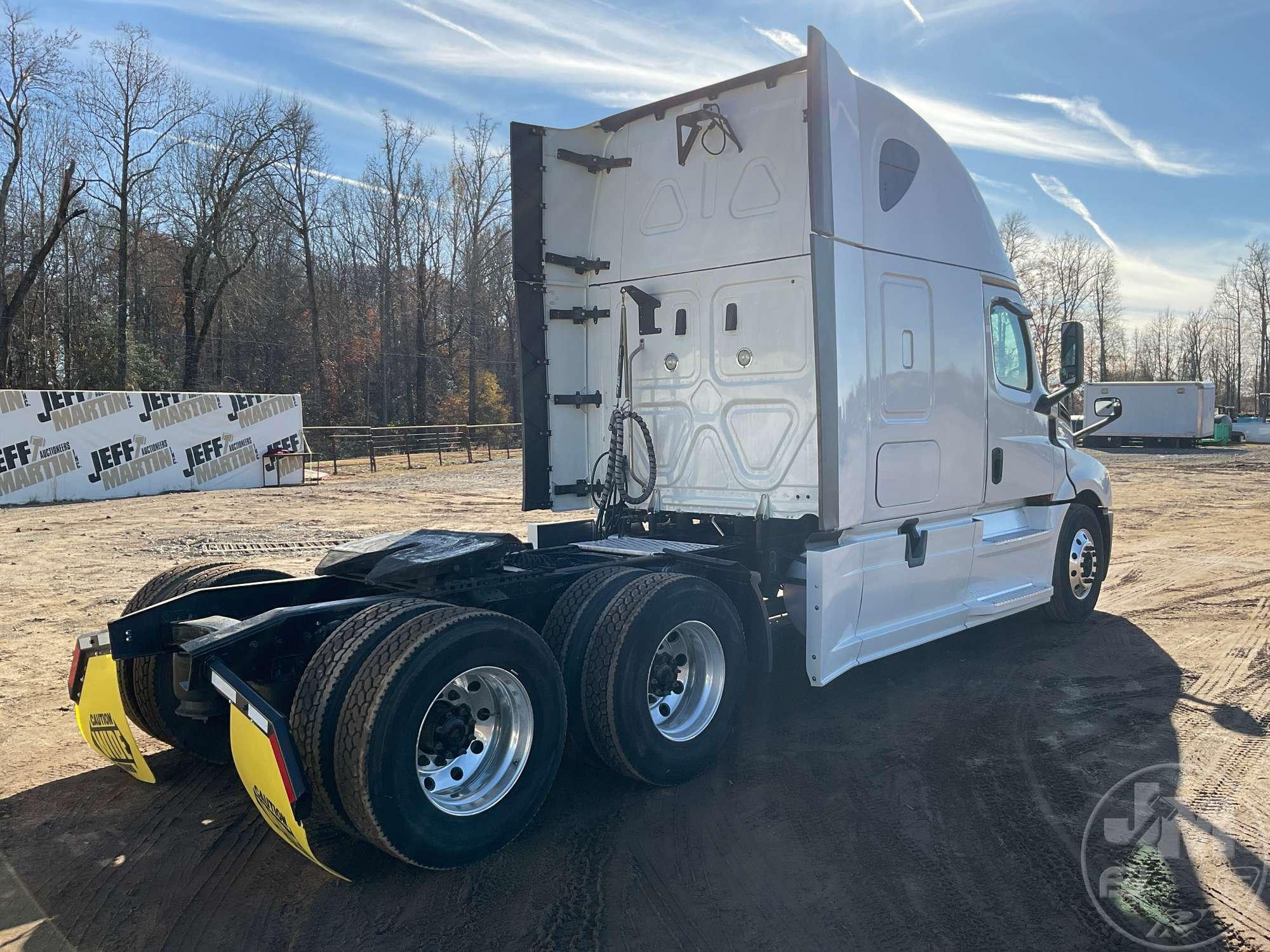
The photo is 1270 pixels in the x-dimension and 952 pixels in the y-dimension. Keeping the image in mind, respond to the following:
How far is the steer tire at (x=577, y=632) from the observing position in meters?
4.14

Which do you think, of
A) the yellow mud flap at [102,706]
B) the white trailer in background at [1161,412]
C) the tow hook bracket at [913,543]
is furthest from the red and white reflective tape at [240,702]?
the white trailer in background at [1161,412]

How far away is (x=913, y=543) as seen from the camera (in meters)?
5.72

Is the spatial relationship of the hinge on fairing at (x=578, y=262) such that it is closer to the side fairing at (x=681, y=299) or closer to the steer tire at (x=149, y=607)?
the side fairing at (x=681, y=299)

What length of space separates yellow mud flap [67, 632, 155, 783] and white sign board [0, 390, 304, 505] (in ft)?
52.8

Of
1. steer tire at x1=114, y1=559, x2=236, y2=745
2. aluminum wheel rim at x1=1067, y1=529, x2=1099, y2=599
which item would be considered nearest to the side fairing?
steer tire at x1=114, y1=559, x2=236, y2=745

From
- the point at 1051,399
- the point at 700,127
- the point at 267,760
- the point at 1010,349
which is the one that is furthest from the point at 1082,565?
the point at 267,760

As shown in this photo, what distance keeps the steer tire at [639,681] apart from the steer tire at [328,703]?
1026mm

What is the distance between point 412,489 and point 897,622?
53.9 ft

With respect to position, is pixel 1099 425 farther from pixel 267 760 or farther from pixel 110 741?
pixel 110 741

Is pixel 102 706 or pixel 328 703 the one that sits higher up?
pixel 328 703

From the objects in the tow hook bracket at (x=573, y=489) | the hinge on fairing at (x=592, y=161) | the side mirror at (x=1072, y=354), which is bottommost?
the tow hook bracket at (x=573, y=489)

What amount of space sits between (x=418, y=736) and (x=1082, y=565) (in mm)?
6172

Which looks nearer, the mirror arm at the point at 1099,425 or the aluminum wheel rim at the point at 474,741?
the aluminum wheel rim at the point at 474,741

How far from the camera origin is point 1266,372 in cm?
7544
